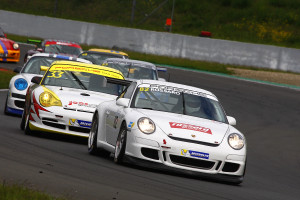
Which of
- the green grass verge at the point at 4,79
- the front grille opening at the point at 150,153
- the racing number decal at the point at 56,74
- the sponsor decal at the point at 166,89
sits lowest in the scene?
the green grass verge at the point at 4,79

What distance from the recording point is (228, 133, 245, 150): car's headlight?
9.65 metres

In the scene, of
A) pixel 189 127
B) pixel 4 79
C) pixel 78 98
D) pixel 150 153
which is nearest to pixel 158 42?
pixel 4 79

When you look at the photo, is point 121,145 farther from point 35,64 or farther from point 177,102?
point 35,64

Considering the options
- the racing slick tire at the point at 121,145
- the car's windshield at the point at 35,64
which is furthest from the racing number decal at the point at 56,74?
the racing slick tire at the point at 121,145

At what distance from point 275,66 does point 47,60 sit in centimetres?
2211

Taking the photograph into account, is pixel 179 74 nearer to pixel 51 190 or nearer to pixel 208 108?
pixel 208 108

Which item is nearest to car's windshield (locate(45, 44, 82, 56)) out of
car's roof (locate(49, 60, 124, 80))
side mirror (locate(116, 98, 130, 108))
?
car's roof (locate(49, 60, 124, 80))

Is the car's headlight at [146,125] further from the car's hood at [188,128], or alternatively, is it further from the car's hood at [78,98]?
the car's hood at [78,98]

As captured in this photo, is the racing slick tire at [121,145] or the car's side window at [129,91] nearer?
the racing slick tire at [121,145]

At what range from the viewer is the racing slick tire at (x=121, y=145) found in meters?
9.60

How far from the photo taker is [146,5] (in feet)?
176

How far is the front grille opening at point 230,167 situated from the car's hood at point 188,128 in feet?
1.02

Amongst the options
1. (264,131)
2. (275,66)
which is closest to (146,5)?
(275,66)

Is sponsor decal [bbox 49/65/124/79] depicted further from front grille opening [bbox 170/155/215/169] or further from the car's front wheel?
front grille opening [bbox 170/155/215/169]
